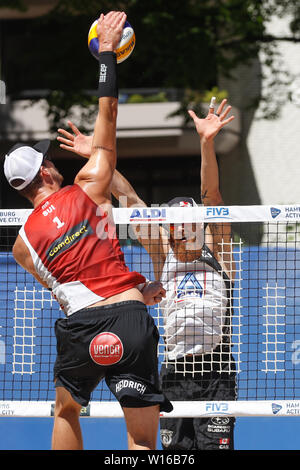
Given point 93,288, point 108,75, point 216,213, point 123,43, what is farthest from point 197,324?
point 123,43

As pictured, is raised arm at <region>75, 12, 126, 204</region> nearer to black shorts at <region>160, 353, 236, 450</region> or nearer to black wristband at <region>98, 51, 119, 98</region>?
black wristband at <region>98, 51, 119, 98</region>

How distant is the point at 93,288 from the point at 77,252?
9.5 inches

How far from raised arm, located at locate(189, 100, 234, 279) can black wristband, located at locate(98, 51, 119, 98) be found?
4.03 ft

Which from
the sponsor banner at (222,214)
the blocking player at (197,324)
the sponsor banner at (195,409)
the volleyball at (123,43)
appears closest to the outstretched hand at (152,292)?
the blocking player at (197,324)

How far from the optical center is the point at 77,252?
4.13 meters

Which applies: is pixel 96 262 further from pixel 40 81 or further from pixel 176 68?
pixel 40 81

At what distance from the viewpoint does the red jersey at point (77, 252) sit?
412cm

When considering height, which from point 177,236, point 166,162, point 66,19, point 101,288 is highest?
point 66,19

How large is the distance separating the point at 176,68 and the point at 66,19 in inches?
124

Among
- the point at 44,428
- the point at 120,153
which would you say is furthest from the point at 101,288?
the point at 120,153

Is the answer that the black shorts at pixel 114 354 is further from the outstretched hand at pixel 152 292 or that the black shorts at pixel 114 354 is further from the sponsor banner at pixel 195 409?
the sponsor banner at pixel 195 409

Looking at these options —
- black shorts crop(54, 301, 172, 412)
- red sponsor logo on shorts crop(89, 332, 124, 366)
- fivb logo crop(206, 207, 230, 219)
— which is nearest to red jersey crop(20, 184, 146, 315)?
black shorts crop(54, 301, 172, 412)

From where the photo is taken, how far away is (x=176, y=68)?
52.5 feet

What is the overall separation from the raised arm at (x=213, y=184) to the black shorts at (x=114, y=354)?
1590 millimetres
